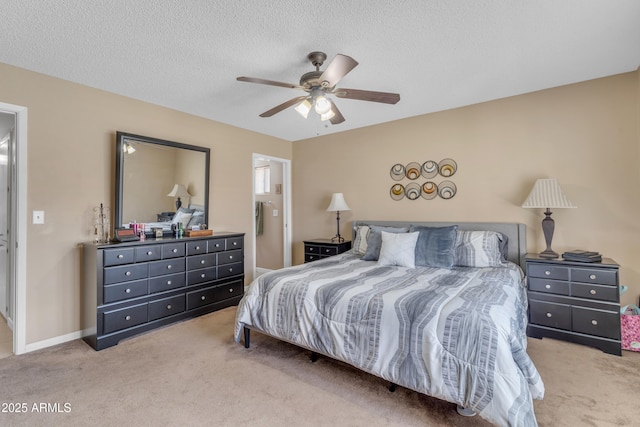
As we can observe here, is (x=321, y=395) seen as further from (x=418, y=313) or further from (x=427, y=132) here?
(x=427, y=132)

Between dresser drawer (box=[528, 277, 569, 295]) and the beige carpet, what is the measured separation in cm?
47

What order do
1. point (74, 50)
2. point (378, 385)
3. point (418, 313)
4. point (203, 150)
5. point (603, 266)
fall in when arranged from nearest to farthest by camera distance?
1. point (418, 313)
2. point (378, 385)
3. point (74, 50)
4. point (603, 266)
5. point (203, 150)

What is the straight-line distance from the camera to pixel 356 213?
4.66 metres

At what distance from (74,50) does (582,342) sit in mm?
4929

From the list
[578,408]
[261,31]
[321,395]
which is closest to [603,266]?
[578,408]

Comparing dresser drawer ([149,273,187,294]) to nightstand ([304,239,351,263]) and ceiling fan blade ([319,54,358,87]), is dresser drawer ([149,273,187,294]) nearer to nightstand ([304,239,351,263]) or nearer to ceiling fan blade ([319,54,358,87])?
nightstand ([304,239,351,263])

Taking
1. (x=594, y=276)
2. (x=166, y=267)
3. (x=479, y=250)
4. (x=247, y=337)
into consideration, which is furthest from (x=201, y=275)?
(x=594, y=276)

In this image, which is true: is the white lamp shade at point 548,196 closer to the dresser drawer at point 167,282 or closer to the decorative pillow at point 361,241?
the decorative pillow at point 361,241

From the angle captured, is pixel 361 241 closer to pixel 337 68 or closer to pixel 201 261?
pixel 201 261

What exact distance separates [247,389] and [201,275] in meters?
1.75

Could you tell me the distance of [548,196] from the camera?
2920mm

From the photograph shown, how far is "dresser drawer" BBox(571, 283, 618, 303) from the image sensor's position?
2543 millimetres

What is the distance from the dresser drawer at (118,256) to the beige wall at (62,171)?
1.62 ft

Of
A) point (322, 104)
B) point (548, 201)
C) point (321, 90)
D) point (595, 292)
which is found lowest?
point (595, 292)
